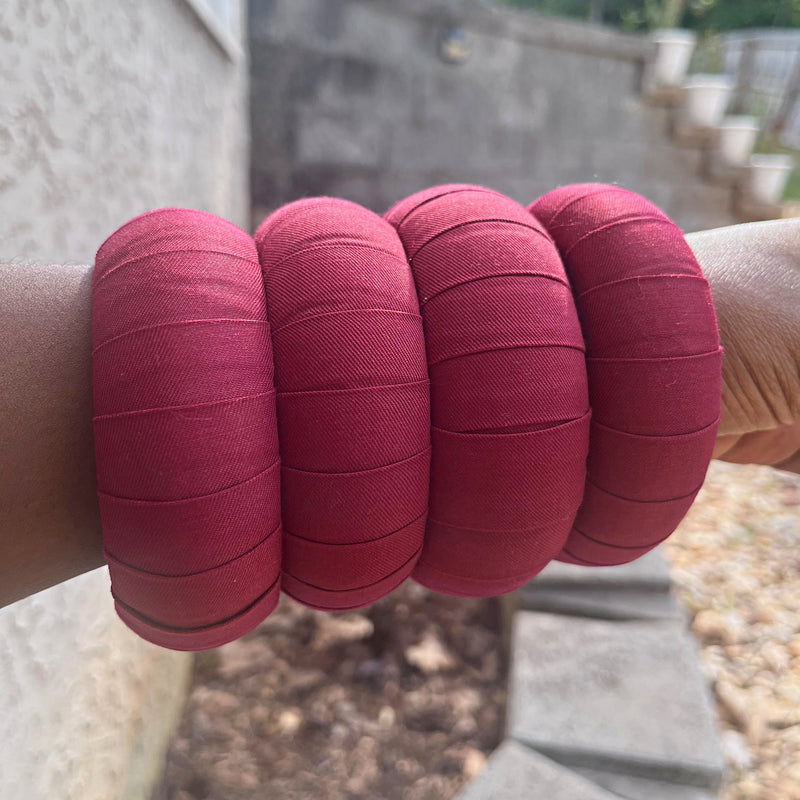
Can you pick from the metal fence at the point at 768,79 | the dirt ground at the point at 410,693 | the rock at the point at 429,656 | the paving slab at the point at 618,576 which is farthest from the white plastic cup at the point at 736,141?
the rock at the point at 429,656

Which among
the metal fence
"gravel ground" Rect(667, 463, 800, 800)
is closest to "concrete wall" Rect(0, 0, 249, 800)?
"gravel ground" Rect(667, 463, 800, 800)

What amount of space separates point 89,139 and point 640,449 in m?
1.03

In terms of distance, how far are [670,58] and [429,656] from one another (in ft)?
12.0

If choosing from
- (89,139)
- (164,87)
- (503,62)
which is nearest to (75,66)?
(89,139)

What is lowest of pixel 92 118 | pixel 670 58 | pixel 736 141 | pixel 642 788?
pixel 642 788

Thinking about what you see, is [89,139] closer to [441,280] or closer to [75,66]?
[75,66]

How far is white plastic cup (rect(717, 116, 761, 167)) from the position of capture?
3.89m

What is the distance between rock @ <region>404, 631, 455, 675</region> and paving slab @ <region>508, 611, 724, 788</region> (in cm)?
21

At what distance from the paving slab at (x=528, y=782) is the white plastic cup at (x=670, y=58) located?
12.4ft

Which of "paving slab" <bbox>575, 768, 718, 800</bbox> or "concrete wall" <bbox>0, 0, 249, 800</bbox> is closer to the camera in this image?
"concrete wall" <bbox>0, 0, 249, 800</bbox>

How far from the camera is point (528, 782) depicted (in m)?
1.25

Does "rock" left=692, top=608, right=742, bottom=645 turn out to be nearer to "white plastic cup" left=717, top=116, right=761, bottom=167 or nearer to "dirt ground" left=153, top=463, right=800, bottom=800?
"dirt ground" left=153, top=463, right=800, bottom=800

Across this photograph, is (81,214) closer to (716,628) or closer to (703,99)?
(716,628)

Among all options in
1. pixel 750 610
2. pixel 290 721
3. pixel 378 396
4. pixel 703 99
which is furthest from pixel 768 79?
pixel 378 396
